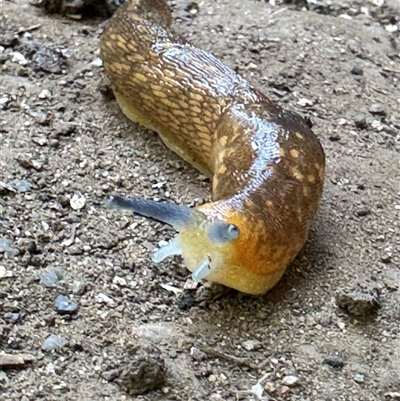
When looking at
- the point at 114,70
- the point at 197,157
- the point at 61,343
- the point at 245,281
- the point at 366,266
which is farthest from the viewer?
the point at 114,70

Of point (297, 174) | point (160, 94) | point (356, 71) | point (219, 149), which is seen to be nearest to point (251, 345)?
point (297, 174)

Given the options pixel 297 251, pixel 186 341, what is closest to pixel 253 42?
pixel 297 251

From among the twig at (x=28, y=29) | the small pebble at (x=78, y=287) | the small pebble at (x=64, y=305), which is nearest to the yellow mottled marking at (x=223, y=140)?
the small pebble at (x=78, y=287)

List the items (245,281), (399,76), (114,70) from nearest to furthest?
1. (245,281)
2. (114,70)
3. (399,76)

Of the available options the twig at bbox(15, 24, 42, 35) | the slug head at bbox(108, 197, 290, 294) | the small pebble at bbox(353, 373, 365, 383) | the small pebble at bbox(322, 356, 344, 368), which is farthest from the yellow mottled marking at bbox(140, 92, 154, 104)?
the small pebble at bbox(353, 373, 365, 383)

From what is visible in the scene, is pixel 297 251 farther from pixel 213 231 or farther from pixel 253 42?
pixel 253 42

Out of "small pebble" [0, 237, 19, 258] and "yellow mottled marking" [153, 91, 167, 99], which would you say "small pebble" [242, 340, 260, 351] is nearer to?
"small pebble" [0, 237, 19, 258]

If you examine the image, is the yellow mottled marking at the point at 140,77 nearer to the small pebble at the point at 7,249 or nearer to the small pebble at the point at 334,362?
the small pebble at the point at 7,249
